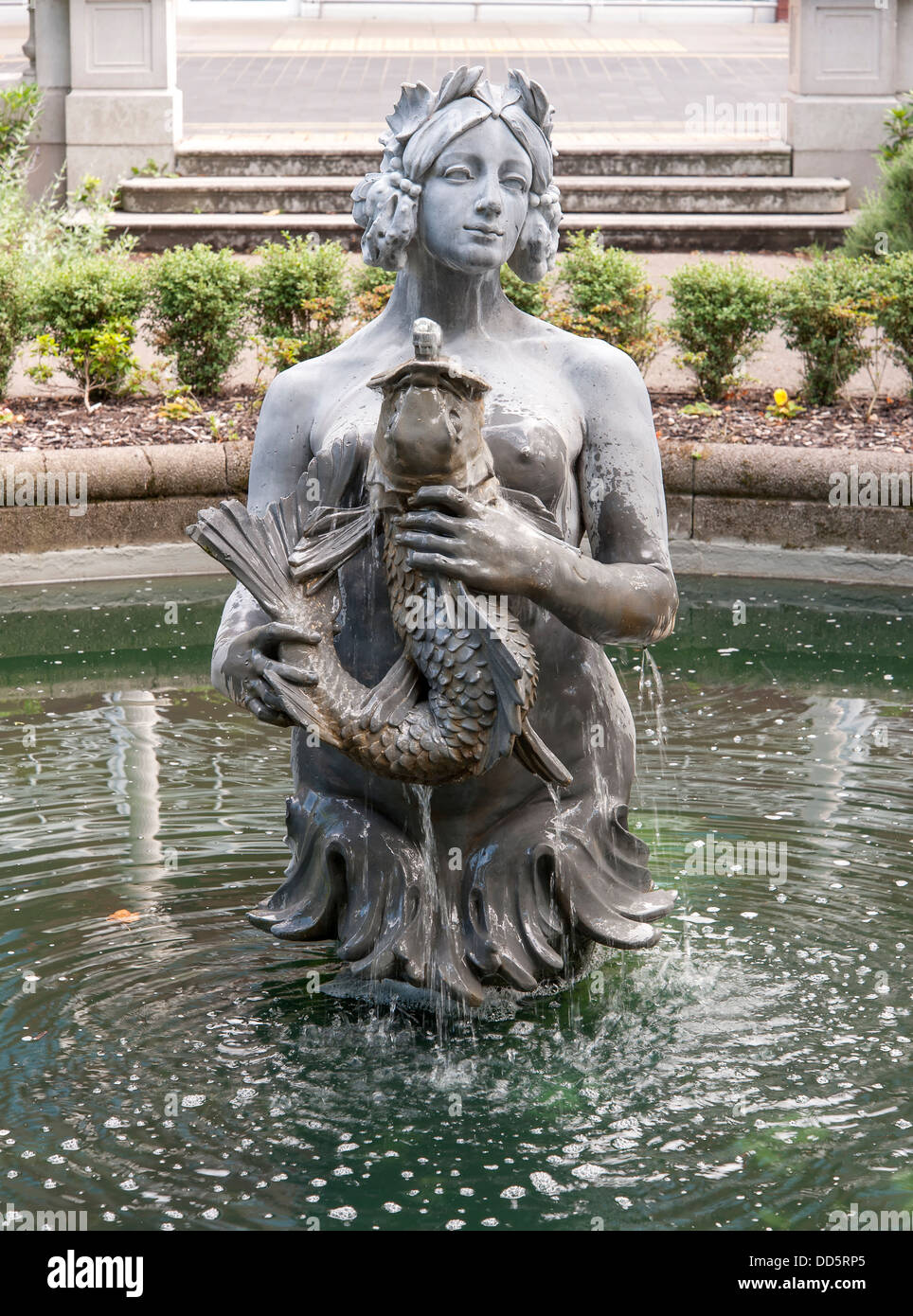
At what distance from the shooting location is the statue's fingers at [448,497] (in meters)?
3.42

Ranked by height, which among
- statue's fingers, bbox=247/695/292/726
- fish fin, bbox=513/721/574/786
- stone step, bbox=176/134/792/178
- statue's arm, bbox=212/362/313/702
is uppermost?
stone step, bbox=176/134/792/178

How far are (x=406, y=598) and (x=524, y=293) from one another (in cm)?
691

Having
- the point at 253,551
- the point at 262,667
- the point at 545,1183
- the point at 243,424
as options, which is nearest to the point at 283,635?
the point at 262,667

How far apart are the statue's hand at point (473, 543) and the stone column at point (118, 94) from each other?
13154 mm

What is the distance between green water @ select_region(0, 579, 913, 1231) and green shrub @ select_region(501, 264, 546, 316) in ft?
14.1

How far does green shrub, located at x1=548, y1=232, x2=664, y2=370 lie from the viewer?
1029 cm

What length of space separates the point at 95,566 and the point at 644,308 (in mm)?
3782

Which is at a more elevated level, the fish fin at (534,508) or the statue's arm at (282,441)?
the statue's arm at (282,441)

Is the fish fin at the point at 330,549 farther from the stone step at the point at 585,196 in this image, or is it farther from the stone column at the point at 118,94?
the stone column at the point at 118,94

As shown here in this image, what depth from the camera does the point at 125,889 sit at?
5023mm

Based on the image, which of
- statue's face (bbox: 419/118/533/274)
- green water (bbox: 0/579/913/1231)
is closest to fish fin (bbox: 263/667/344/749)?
green water (bbox: 0/579/913/1231)

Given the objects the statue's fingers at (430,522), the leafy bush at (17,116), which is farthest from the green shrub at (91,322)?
the statue's fingers at (430,522)

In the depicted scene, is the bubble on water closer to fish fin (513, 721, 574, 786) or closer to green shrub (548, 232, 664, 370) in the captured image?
fish fin (513, 721, 574, 786)

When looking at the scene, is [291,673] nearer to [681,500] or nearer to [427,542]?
[427,542]
